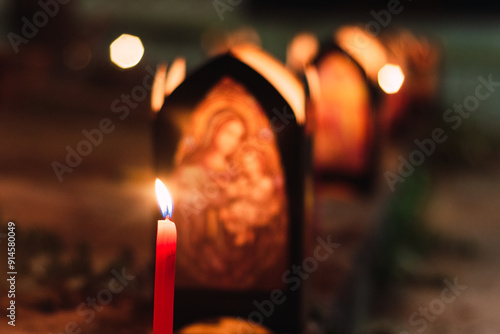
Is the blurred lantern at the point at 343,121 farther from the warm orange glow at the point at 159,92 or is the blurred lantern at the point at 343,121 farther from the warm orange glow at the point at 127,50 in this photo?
the warm orange glow at the point at 127,50

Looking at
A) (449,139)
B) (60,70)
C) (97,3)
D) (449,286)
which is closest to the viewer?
(449,286)

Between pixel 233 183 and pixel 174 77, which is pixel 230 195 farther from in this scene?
pixel 174 77

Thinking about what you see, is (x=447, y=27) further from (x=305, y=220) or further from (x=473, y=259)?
(x=305, y=220)

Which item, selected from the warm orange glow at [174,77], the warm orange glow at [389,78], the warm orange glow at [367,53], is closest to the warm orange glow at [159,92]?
the warm orange glow at [174,77]

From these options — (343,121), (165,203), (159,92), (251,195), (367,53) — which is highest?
(367,53)

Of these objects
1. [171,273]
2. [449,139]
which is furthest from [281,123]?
[449,139]

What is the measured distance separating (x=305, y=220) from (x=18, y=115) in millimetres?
4729

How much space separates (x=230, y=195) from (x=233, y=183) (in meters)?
0.04

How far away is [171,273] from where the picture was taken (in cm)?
105

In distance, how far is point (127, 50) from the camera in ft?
26.0

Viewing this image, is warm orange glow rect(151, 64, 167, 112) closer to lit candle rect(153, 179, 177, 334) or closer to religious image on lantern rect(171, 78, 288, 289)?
religious image on lantern rect(171, 78, 288, 289)

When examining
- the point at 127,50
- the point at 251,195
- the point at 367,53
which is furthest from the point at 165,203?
the point at 127,50

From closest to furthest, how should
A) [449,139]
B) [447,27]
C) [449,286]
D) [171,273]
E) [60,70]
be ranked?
[171,273], [449,286], [449,139], [60,70], [447,27]

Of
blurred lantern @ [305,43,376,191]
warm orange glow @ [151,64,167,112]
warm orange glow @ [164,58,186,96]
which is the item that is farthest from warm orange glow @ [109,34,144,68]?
warm orange glow @ [151,64,167,112]
